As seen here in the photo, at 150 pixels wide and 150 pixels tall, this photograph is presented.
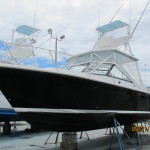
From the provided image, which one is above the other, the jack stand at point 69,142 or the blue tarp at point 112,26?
the blue tarp at point 112,26

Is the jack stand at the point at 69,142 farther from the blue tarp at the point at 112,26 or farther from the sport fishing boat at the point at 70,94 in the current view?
the blue tarp at the point at 112,26

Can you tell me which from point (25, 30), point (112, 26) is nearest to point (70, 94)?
point (112, 26)

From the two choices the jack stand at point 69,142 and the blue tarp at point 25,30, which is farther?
the blue tarp at point 25,30

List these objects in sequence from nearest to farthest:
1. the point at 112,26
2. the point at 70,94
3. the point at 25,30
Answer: the point at 70,94
the point at 112,26
the point at 25,30

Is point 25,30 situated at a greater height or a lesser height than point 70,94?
greater

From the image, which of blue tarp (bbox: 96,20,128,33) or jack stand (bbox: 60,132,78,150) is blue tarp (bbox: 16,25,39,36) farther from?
jack stand (bbox: 60,132,78,150)

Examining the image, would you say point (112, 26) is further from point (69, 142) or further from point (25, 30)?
point (25, 30)

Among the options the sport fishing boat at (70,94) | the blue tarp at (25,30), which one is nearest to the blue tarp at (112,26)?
the sport fishing boat at (70,94)

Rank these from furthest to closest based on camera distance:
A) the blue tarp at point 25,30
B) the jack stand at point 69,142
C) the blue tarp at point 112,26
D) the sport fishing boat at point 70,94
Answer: the blue tarp at point 25,30
the blue tarp at point 112,26
the jack stand at point 69,142
the sport fishing boat at point 70,94

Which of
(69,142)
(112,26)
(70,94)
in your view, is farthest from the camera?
(112,26)

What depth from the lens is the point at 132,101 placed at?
6664 mm

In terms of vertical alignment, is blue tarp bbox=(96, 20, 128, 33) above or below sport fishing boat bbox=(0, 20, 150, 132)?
above

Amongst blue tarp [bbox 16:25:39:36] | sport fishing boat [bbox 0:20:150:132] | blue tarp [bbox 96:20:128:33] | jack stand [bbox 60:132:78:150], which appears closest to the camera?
sport fishing boat [bbox 0:20:150:132]

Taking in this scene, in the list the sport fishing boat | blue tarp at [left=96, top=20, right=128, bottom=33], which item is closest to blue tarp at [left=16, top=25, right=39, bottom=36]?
blue tarp at [left=96, top=20, right=128, bottom=33]
